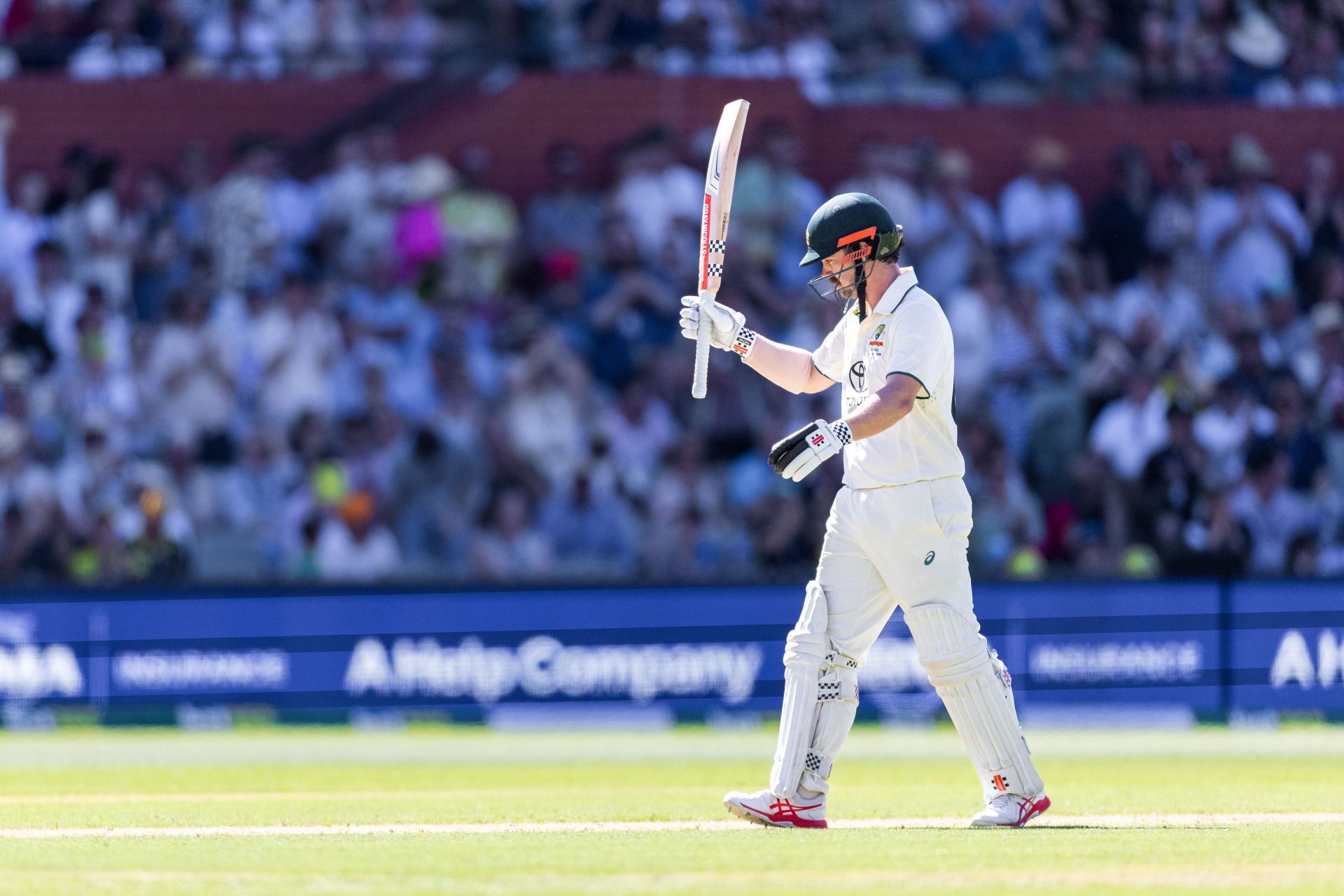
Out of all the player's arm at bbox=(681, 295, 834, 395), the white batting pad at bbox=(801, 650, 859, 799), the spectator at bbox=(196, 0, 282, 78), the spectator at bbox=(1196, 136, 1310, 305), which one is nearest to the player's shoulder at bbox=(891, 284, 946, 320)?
the player's arm at bbox=(681, 295, 834, 395)

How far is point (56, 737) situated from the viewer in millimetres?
12680

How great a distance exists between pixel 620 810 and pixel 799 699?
1.17 metres

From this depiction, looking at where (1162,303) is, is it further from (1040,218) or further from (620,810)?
(620,810)

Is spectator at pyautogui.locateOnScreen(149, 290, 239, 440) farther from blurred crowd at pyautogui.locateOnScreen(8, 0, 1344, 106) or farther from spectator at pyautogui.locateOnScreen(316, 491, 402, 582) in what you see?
blurred crowd at pyautogui.locateOnScreen(8, 0, 1344, 106)

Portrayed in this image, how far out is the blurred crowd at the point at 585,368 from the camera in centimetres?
1438

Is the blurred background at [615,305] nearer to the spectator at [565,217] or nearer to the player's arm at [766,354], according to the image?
the spectator at [565,217]

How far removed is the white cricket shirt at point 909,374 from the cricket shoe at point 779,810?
3.65ft

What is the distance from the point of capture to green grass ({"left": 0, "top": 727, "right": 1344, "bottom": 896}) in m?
5.38

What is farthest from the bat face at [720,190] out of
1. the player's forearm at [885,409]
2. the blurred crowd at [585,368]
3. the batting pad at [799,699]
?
the blurred crowd at [585,368]

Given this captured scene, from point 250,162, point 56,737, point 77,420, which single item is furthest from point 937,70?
point 56,737

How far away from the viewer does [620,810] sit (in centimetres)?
766

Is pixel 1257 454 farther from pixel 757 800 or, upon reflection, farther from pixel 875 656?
pixel 757 800

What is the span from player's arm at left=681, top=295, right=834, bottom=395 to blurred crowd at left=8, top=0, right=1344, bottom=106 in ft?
31.8

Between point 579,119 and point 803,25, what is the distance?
2155 mm
